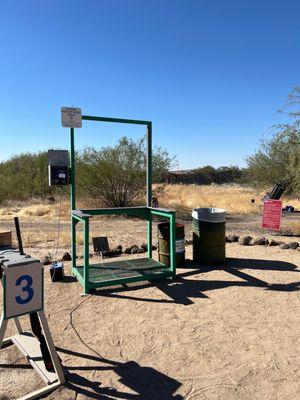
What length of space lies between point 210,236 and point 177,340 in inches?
126

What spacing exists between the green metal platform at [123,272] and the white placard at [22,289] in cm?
249

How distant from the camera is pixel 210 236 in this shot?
6996 mm

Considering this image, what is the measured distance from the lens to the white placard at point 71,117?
589 centimetres

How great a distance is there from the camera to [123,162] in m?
17.0

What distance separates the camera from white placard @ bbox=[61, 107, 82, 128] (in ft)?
19.3

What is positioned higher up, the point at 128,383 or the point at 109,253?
the point at 109,253

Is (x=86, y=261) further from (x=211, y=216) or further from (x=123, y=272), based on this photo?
(x=211, y=216)

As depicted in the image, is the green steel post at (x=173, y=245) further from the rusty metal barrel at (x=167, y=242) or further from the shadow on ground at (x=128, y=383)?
the shadow on ground at (x=128, y=383)

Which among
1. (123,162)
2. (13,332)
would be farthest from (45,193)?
(13,332)

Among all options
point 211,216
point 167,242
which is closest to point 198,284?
point 167,242

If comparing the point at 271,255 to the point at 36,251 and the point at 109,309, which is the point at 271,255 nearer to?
the point at 109,309

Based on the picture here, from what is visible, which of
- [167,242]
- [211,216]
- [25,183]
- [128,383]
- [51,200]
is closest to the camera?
[128,383]

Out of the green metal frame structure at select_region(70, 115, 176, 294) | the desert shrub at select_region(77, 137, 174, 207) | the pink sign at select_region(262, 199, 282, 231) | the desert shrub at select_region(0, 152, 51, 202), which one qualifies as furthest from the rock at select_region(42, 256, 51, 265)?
the desert shrub at select_region(0, 152, 51, 202)

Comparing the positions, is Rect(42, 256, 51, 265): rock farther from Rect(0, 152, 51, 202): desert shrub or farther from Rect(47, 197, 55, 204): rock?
Rect(0, 152, 51, 202): desert shrub
